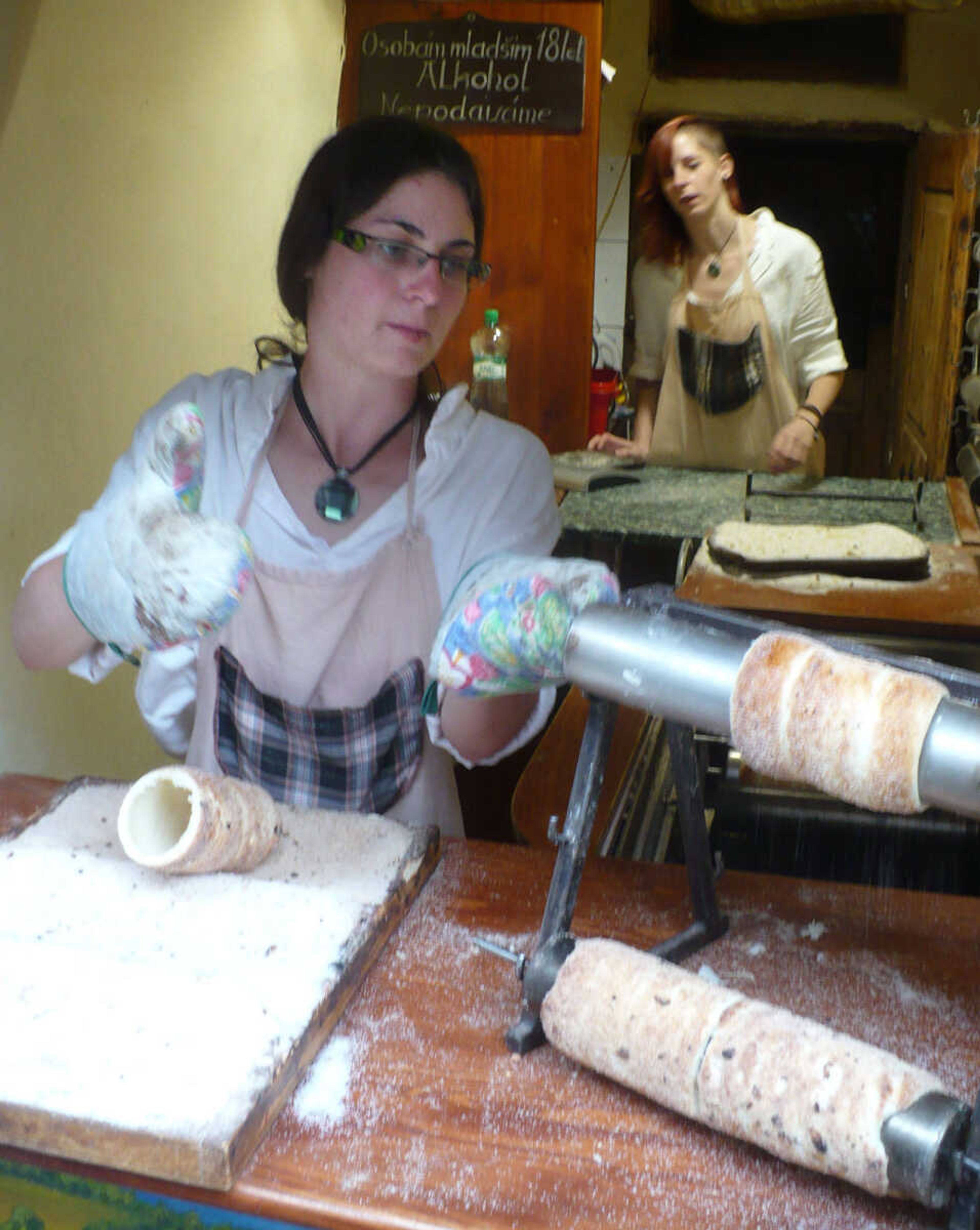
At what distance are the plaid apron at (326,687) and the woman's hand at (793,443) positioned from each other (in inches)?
51.9

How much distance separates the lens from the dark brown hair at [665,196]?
2.28 meters

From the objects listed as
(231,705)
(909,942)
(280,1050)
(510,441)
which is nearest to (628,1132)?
(280,1050)

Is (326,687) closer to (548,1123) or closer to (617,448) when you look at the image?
(548,1123)

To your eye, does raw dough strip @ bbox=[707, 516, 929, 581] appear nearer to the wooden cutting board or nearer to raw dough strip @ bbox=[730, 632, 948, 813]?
the wooden cutting board

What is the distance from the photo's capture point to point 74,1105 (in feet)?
2.25

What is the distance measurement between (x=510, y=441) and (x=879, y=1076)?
0.87 meters

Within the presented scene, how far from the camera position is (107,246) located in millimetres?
1596

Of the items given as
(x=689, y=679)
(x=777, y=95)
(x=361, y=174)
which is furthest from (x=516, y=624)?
(x=777, y=95)

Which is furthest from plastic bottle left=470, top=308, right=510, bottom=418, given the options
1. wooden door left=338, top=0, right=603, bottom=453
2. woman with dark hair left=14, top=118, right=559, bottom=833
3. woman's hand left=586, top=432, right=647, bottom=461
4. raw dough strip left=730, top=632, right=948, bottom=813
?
raw dough strip left=730, top=632, right=948, bottom=813

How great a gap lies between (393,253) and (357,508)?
0.96ft

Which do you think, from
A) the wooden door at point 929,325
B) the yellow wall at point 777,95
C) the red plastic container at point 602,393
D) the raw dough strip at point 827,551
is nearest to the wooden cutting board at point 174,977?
the raw dough strip at point 827,551

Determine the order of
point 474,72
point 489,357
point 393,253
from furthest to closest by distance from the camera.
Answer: point 489,357
point 474,72
point 393,253

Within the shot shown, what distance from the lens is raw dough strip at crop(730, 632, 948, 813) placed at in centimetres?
65

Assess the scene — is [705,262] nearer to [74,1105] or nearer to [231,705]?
[231,705]
